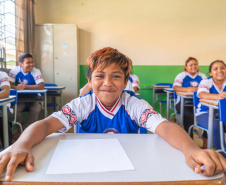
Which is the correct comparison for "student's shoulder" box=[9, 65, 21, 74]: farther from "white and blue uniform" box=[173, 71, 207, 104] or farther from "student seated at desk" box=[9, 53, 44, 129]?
"white and blue uniform" box=[173, 71, 207, 104]

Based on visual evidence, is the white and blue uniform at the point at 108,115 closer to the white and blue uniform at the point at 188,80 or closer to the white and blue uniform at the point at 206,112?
the white and blue uniform at the point at 206,112

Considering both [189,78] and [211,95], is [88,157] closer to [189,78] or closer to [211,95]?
[211,95]

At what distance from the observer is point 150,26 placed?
5027mm

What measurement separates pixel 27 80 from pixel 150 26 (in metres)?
3.36

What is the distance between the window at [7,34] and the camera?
10.7 feet

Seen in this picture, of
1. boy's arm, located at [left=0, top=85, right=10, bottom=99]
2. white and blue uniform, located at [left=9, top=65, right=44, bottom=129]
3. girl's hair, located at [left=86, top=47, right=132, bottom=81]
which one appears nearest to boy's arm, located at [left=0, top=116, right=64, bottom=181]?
girl's hair, located at [left=86, top=47, right=132, bottom=81]

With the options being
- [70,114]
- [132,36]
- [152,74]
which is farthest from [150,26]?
[70,114]

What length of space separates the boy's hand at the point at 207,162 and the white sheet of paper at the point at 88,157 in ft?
0.58

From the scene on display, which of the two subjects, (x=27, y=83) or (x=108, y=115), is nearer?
(x=108, y=115)

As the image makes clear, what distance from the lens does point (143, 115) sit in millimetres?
997

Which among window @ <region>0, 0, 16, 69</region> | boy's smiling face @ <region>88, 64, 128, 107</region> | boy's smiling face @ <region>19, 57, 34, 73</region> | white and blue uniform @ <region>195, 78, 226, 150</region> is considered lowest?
white and blue uniform @ <region>195, 78, 226, 150</region>

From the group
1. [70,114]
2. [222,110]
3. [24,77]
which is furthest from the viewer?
[24,77]

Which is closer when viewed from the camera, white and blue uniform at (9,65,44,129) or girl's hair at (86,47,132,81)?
girl's hair at (86,47,132,81)

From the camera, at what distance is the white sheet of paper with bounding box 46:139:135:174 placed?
1.75 feet
